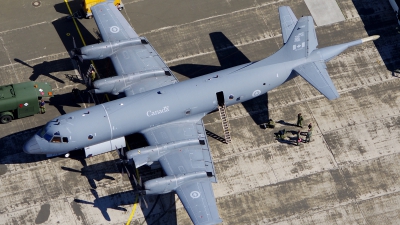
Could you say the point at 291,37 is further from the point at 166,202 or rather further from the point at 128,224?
the point at 128,224

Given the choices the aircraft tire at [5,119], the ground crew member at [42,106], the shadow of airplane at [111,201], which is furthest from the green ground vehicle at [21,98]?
the shadow of airplane at [111,201]

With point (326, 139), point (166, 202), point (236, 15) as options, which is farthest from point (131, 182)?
point (236, 15)

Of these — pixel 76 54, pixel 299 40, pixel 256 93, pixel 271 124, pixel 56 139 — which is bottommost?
pixel 271 124

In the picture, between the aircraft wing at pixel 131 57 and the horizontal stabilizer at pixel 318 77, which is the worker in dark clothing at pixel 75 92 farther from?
the horizontal stabilizer at pixel 318 77

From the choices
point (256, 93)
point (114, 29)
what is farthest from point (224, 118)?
point (114, 29)

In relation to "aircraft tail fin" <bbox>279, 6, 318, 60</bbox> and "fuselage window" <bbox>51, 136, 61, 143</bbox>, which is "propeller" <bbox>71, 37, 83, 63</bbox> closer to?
"fuselage window" <bbox>51, 136, 61, 143</bbox>

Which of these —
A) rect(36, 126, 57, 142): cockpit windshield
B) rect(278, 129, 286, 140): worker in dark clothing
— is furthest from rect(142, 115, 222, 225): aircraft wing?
rect(36, 126, 57, 142): cockpit windshield

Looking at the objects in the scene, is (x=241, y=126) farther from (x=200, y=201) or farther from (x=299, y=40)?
(x=200, y=201)
